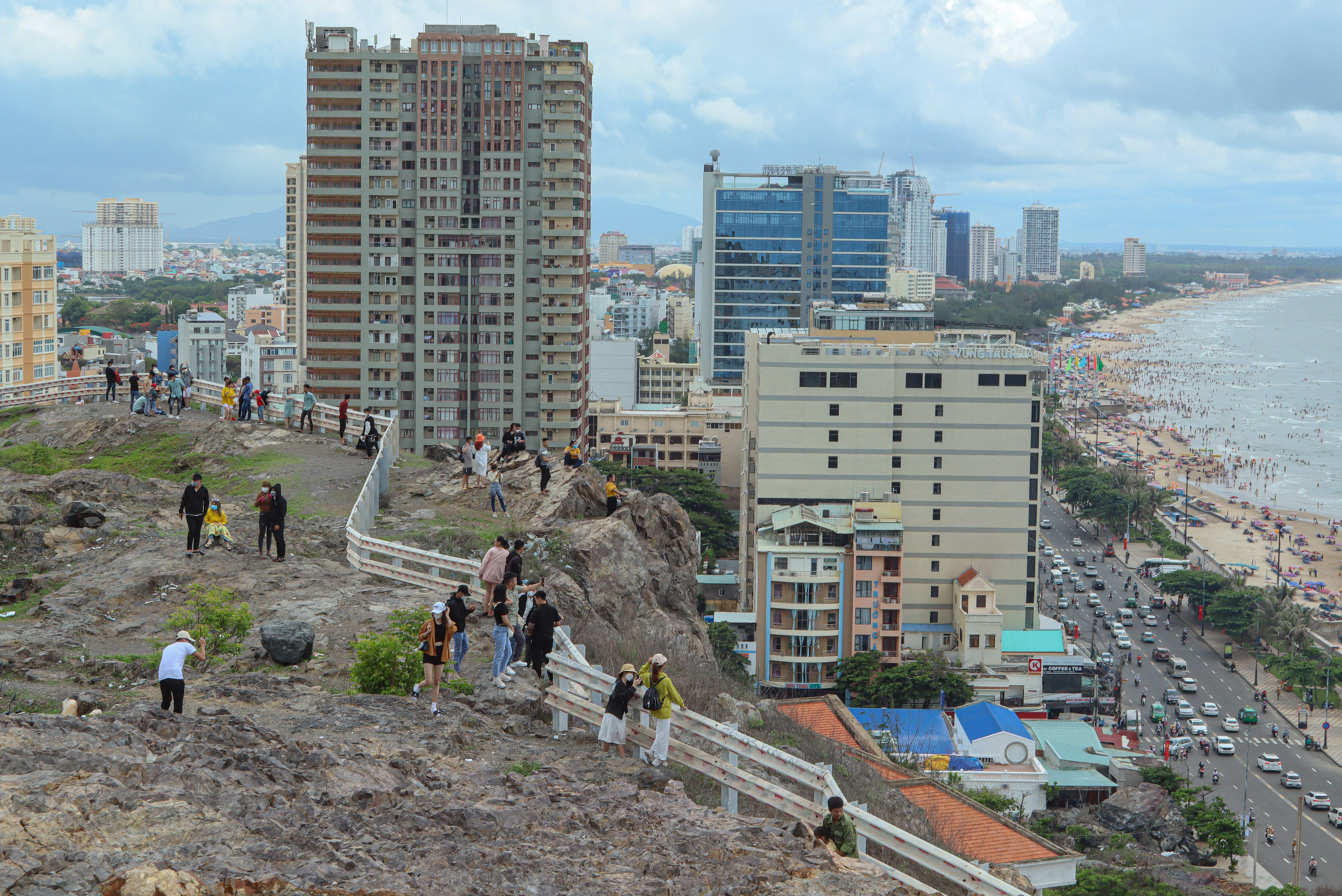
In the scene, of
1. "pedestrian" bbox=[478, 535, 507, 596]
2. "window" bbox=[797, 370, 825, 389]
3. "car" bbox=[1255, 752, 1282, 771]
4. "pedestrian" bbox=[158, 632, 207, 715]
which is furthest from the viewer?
"window" bbox=[797, 370, 825, 389]

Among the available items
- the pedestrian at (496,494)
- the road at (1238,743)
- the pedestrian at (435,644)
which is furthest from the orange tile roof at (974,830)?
the road at (1238,743)

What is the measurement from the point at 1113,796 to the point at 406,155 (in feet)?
157

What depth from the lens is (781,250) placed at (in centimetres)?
12950

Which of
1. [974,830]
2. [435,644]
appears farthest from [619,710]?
[974,830]

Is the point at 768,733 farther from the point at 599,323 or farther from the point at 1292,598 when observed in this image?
the point at 599,323

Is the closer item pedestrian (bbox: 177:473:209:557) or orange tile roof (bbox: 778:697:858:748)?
orange tile roof (bbox: 778:697:858:748)

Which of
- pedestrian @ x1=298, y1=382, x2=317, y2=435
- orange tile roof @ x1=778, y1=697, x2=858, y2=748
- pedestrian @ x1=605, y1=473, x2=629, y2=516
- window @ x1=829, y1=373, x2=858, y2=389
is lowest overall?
orange tile roof @ x1=778, y1=697, x2=858, y2=748

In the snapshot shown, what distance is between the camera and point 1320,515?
344 ft

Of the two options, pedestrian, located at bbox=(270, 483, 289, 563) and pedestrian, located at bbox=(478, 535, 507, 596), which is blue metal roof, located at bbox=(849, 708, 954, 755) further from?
pedestrian, located at bbox=(478, 535, 507, 596)

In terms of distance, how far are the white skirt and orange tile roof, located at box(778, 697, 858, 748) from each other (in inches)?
251

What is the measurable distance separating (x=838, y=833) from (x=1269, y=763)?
49.1 metres

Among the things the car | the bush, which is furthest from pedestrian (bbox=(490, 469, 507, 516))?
the car

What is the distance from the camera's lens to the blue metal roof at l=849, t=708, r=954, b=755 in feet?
128

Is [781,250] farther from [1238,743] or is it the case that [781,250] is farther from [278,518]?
[278,518]
